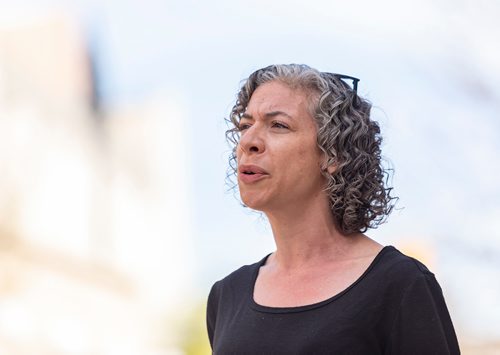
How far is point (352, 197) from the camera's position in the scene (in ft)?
9.27

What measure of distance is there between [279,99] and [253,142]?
16 centimetres

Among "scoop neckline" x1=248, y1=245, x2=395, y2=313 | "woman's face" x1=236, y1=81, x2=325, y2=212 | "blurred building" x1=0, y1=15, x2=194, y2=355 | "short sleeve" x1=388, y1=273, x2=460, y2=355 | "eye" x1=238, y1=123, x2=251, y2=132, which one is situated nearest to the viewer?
"short sleeve" x1=388, y1=273, x2=460, y2=355

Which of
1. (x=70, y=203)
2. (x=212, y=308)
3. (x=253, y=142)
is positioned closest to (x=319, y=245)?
(x=253, y=142)

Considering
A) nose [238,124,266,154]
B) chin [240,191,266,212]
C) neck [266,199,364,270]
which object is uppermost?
nose [238,124,266,154]

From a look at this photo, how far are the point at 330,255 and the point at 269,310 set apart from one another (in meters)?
0.23

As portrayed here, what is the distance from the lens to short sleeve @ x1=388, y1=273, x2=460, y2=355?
2.51 m

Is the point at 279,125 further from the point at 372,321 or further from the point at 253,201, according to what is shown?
the point at 372,321

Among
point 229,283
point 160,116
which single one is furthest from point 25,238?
point 229,283

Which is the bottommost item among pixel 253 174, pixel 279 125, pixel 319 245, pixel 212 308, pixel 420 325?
pixel 420 325

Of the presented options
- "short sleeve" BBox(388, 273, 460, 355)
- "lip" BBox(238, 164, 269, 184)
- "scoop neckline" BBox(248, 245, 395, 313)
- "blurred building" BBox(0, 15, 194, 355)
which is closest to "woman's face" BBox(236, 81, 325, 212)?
"lip" BBox(238, 164, 269, 184)

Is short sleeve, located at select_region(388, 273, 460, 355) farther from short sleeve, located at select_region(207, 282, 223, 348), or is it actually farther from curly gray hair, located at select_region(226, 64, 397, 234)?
short sleeve, located at select_region(207, 282, 223, 348)

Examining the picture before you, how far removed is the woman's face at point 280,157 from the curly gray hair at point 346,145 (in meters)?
0.03

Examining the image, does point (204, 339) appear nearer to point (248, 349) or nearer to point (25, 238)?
point (25, 238)

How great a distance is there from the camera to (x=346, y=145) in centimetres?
284
